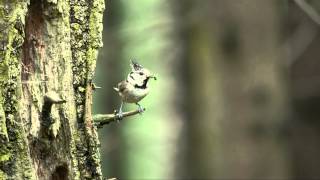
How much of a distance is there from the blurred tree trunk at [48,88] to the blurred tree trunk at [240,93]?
9.84ft

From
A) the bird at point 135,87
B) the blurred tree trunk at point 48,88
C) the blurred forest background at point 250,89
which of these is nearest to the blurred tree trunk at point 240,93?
the blurred forest background at point 250,89

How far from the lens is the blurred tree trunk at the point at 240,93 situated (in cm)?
532

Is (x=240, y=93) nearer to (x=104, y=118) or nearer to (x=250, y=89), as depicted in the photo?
(x=250, y=89)

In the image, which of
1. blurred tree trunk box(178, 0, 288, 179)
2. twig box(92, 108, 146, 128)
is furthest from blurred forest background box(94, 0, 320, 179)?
twig box(92, 108, 146, 128)

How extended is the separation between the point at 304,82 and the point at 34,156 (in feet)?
13.1

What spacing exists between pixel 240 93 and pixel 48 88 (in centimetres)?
325

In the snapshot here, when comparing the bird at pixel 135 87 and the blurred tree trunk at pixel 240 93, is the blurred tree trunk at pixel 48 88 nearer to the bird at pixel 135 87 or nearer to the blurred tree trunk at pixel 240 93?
the bird at pixel 135 87

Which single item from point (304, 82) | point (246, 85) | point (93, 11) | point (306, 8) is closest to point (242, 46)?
point (246, 85)

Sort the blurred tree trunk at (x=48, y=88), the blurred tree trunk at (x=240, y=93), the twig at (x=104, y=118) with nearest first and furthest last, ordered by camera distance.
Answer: the blurred tree trunk at (x=48, y=88) < the twig at (x=104, y=118) < the blurred tree trunk at (x=240, y=93)

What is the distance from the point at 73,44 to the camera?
2377 mm

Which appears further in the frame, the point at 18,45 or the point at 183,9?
the point at 183,9

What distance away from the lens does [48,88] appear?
2270mm

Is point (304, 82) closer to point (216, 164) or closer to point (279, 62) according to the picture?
point (279, 62)

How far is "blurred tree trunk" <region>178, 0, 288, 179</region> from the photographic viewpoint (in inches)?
209
